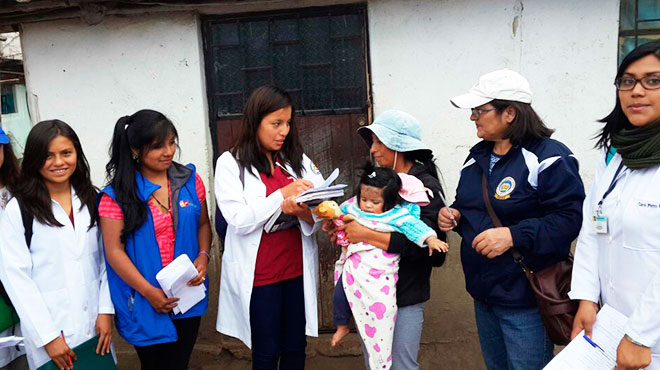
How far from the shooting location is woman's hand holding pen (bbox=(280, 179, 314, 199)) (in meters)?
2.73

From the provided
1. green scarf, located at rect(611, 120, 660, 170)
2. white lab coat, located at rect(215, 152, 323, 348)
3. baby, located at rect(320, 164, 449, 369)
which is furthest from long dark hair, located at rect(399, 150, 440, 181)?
green scarf, located at rect(611, 120, 660, 170)

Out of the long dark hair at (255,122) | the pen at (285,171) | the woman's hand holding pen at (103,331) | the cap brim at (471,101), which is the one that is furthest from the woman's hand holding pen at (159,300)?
the cap brim at (471,101)

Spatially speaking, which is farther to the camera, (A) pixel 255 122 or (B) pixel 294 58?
(B) pixel 294 58

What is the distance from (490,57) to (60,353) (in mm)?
3292

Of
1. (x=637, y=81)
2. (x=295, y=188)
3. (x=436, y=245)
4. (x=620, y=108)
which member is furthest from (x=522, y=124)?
(x=295, y=188)

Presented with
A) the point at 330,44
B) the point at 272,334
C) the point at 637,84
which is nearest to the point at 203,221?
the point at 272,334

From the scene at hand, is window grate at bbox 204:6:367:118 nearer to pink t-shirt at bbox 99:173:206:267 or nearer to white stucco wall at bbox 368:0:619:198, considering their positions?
white stucco wall at bbox 368:0:619:198

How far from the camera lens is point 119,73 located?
4.21 m

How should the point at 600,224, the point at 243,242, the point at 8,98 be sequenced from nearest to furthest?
the point at 600,224, the point at 243,242, the point at 8,98

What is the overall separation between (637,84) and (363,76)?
2399 mm

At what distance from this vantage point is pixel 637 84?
1.95 m

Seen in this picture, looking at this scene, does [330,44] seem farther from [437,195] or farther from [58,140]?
[58,140]

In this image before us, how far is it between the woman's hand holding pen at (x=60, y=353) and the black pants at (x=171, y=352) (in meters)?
0.33

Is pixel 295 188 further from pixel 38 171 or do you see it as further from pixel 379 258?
pixel 38 171
